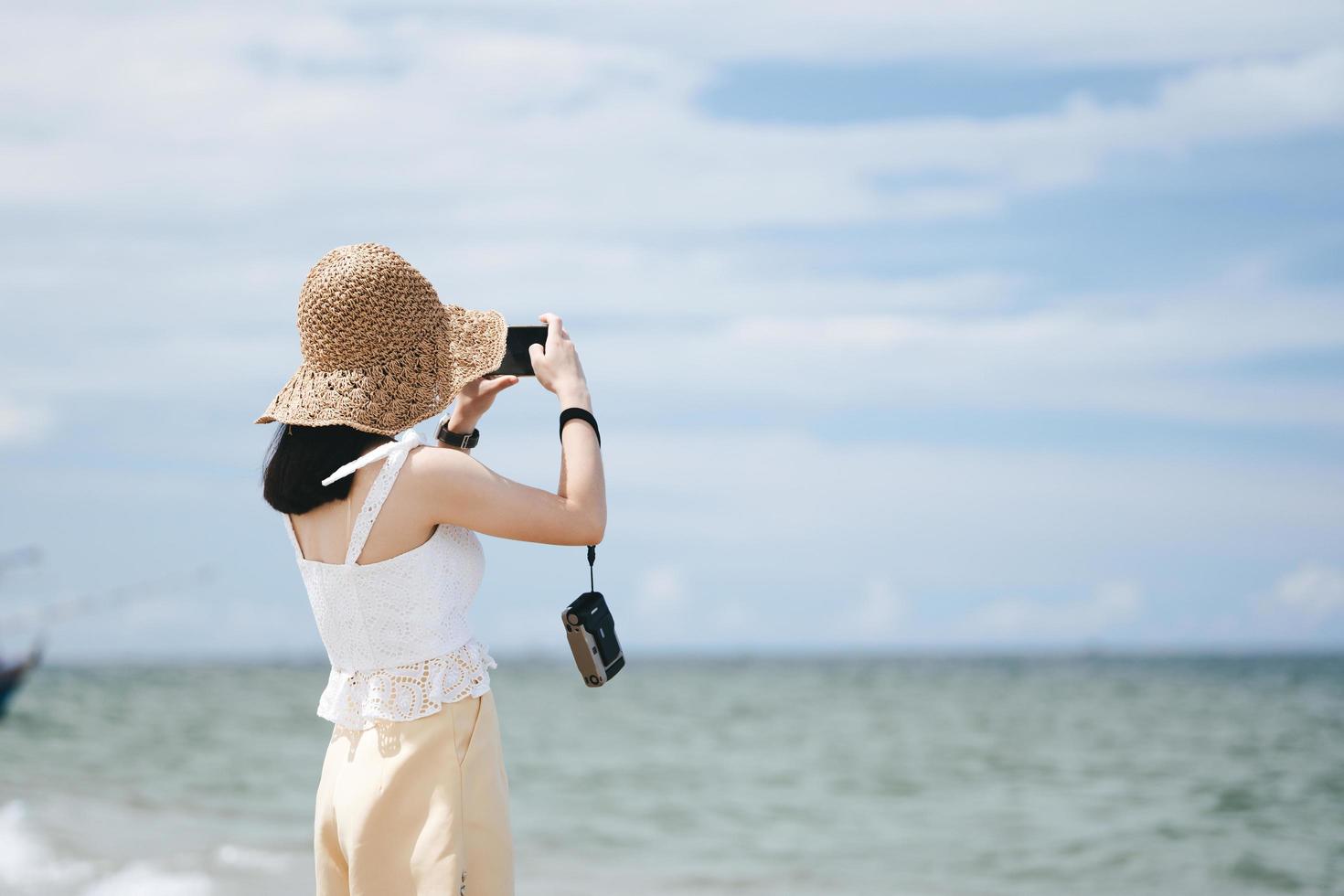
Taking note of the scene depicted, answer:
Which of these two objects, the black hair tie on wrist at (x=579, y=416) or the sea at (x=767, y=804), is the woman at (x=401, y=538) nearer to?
the black hair tie on wrist at (x=579, y=416)

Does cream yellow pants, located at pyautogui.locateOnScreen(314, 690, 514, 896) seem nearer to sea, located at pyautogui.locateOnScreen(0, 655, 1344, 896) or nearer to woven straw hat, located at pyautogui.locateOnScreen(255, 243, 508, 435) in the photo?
woven straw hat, located at pyautogui.locateOnScreen(255, 243, 508, 435)

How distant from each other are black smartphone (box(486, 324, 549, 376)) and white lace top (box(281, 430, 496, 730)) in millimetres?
225

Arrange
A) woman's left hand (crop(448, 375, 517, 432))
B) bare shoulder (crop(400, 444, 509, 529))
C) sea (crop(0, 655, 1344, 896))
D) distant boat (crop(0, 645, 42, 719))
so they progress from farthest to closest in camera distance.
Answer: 1. distant boat (crop(0, 645, 42, 719))
2. sea (crop(0, 655, 1344, 896))
3. woman's left hand (crop(448, 375, 517, 432))
4. bare shoulder (crop(400, 444, 509, 529))

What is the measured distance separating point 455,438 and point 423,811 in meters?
0.63

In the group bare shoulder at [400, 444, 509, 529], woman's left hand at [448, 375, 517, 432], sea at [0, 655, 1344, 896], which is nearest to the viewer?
bare shoulder at [400, 444, 509, 529]

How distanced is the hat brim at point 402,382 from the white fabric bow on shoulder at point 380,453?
0.09 ft

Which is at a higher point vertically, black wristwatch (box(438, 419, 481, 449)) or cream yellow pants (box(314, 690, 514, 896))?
black wristwatch (box(438, 419, 481, 449))

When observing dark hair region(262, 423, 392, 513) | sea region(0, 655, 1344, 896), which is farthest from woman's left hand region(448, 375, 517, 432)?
sea region(0, 655, 1344, 896)

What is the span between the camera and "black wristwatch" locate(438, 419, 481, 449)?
2248 mm

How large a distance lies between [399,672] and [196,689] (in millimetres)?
36347

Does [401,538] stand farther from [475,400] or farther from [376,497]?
[475,400]

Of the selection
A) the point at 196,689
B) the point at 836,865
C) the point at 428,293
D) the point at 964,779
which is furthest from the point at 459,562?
the point at 196,689

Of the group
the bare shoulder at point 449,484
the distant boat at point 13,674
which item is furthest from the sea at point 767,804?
the bare shoulder at point 449,484

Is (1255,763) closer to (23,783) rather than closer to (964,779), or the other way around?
(964,779)
